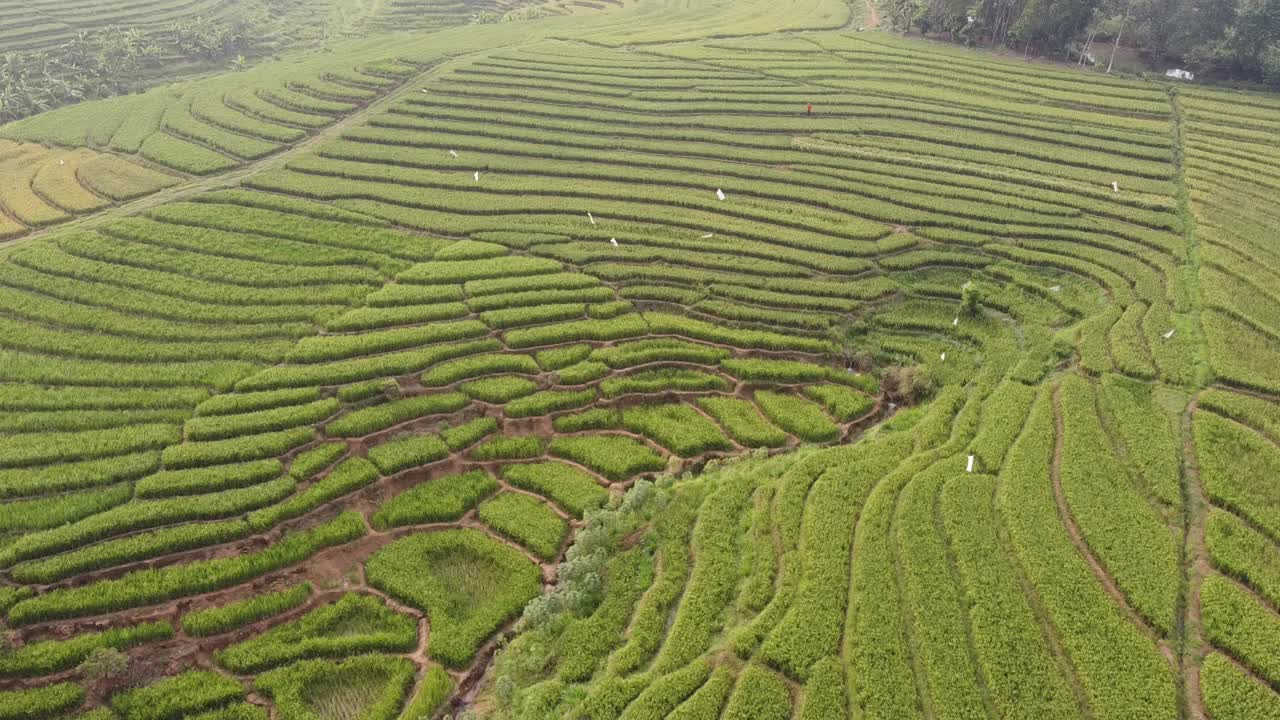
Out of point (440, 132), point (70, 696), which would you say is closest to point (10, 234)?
point (440, 132)

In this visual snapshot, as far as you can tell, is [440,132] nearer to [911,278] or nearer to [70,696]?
[911,278]

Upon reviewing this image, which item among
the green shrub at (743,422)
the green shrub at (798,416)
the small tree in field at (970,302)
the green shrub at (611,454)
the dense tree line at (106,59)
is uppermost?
the dense tree line at (106,59)

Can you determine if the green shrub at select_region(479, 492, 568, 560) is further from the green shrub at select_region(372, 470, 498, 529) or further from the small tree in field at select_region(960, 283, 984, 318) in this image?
the small tree in field at select_region(960, 283, 984, 318)

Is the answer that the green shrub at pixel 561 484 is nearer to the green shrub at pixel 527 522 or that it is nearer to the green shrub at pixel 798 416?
the green shrub at pixel 527 522

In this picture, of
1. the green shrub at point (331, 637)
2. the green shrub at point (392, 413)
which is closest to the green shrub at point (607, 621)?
the green shrub at point (331, 637)

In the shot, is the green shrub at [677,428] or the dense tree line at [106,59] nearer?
the green shrub at [677,428]

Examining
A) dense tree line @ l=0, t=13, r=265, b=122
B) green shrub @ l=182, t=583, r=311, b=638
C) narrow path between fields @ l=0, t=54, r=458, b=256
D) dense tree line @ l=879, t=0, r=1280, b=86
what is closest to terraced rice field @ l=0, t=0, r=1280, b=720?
green shrub @ l=182, t=583, r=311, b=638
